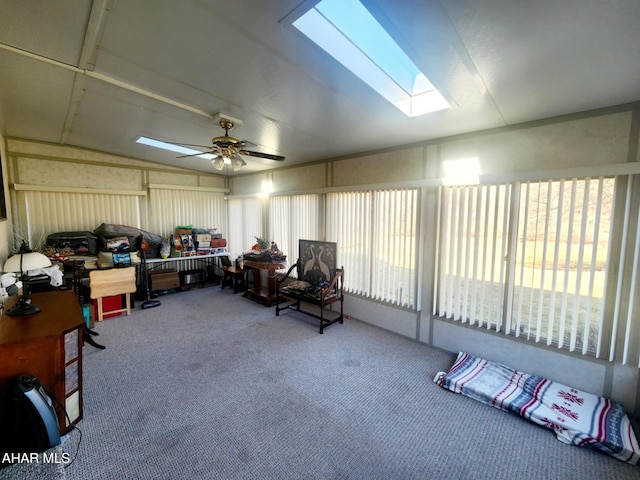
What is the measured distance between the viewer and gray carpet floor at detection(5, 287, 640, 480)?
1686 mm

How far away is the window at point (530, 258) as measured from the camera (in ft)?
7.36

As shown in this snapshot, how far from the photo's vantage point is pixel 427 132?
2.88m

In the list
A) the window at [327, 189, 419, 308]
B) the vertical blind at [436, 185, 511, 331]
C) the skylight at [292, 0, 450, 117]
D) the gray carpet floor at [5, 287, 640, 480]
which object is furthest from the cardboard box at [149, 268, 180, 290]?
the skylight at [292, 0, 450, 117]

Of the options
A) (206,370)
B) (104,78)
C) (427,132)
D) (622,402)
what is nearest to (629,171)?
(427,132)

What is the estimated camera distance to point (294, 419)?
2080 millimetres

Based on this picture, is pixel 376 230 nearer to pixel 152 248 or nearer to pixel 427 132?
pixel 427 132

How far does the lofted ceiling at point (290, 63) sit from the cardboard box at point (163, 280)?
292 centimetres

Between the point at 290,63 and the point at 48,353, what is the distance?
2.56 metres

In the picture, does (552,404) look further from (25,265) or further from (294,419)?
(25,265)

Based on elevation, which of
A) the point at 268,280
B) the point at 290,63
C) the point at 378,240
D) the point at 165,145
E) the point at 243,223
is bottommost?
the point at 268,280

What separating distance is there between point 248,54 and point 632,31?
6.72 ft

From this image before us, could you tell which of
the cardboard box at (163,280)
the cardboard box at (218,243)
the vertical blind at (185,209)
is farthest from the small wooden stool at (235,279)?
the vertical blind at (185,209)

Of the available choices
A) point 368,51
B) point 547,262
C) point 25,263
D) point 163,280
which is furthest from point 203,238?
point 547,262

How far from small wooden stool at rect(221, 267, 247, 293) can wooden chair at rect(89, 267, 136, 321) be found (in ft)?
5.62
